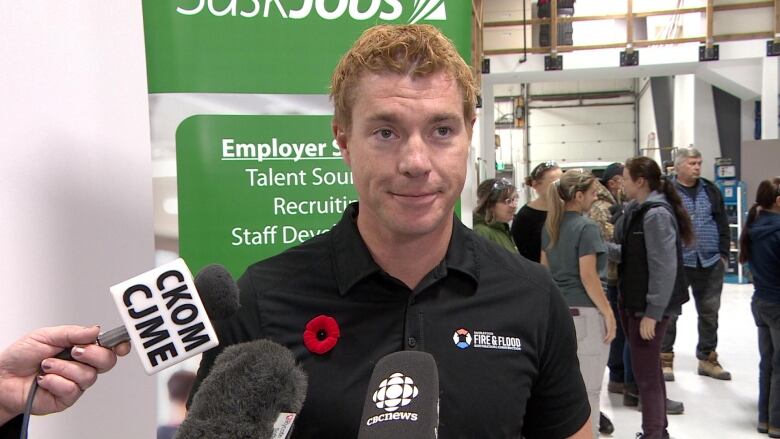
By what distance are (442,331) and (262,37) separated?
46.8 inches

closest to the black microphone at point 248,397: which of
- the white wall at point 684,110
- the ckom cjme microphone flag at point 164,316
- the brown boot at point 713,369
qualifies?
the ckom cjme microphone flag at point 164,316

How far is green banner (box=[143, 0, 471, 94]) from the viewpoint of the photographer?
1791 mm

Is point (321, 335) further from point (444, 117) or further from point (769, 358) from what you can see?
point (769, 358)

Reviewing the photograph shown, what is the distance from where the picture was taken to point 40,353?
81 cm

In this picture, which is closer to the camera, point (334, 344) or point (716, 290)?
point (334, 344)

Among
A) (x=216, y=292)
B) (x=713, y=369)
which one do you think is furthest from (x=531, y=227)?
(x=216, y=292)

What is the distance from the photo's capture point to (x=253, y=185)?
74.2 inches

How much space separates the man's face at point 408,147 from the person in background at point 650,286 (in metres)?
2.78

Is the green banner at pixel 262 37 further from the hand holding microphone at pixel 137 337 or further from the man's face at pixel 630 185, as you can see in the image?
the man's face at pixel 630 185

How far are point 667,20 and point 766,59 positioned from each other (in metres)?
2.38

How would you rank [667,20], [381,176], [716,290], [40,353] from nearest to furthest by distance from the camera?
[40,353] → [381,176] → [716,290] → [667,20]

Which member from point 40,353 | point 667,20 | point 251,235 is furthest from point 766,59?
point 40,353

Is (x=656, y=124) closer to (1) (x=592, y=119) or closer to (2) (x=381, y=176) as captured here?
(1) (x=592, y=119)

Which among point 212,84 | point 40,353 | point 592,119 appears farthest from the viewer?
point 592,119
